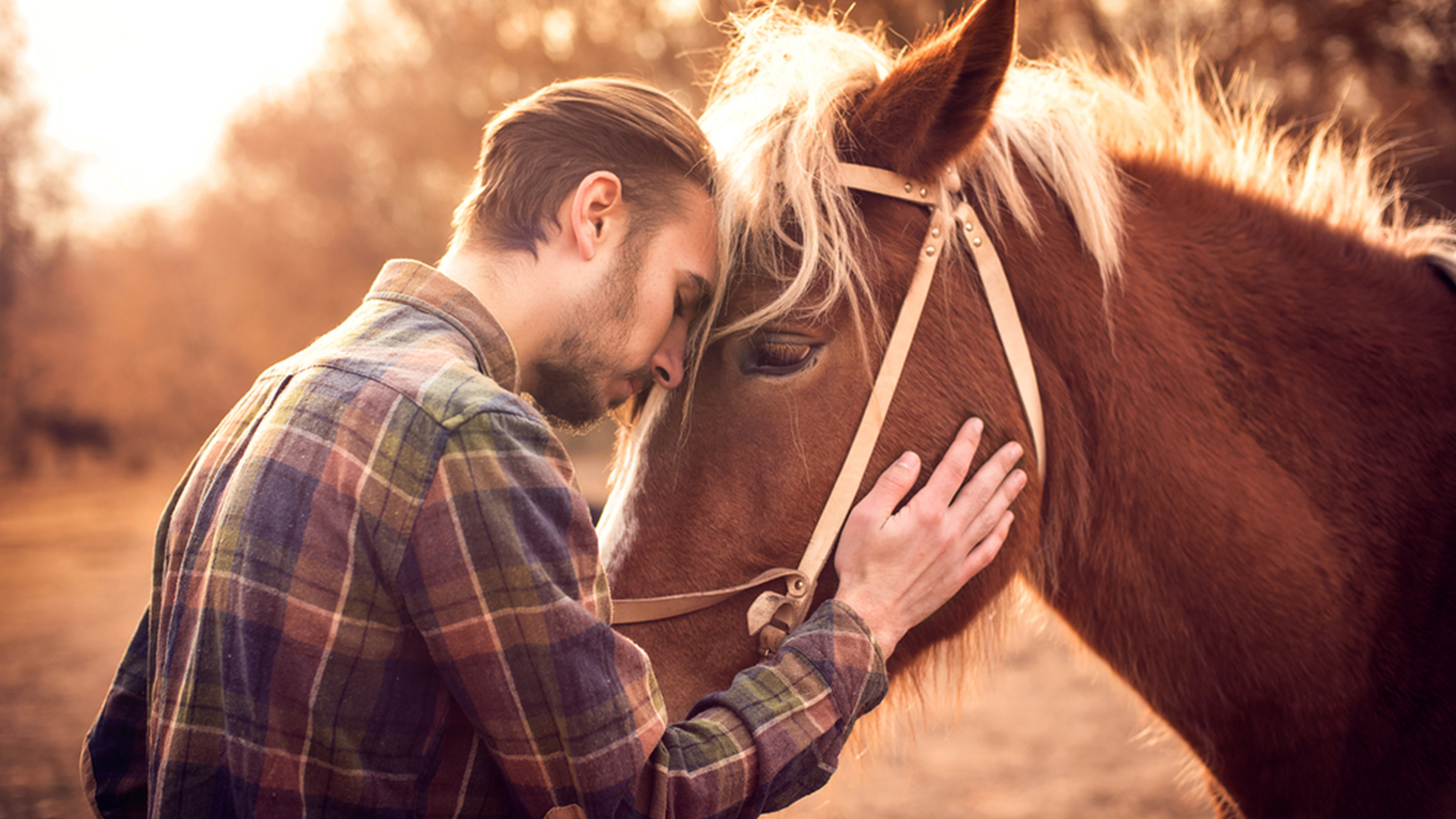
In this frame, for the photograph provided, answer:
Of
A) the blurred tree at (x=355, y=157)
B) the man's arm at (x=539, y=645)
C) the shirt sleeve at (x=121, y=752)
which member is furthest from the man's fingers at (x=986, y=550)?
the blurred tree at (x=355, y=157)

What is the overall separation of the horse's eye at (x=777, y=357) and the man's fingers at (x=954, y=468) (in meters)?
0.33

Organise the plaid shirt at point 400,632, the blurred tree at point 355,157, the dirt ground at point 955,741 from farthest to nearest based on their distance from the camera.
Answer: the blurred tree at point 355,157 → the dirt ground at point 955,741 → the plaid shirt at point 400,632

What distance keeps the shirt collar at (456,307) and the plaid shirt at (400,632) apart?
172mm

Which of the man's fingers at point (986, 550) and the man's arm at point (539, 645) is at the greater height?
the man's fingers at point (986, 550)

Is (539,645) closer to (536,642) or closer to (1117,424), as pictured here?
(536,642)

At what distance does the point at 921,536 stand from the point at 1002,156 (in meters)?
0.84

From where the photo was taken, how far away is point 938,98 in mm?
1535

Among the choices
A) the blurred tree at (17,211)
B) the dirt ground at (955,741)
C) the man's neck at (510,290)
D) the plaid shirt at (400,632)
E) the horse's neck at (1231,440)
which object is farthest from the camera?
the blurred tree at (17,211)

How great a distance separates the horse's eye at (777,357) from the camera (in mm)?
1616

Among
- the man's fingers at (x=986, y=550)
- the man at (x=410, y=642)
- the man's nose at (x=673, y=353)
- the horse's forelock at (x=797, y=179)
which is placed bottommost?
the man at (x=410, y=642)

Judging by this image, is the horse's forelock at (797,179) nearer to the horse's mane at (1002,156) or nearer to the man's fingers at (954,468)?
the horse's mane at (1002,156)

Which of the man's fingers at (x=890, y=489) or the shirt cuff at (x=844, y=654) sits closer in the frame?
the shirt cuff at (x=844, y=654)

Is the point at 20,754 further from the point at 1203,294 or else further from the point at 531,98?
the point at 1203,294

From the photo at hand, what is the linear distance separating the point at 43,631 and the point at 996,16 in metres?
10.00
